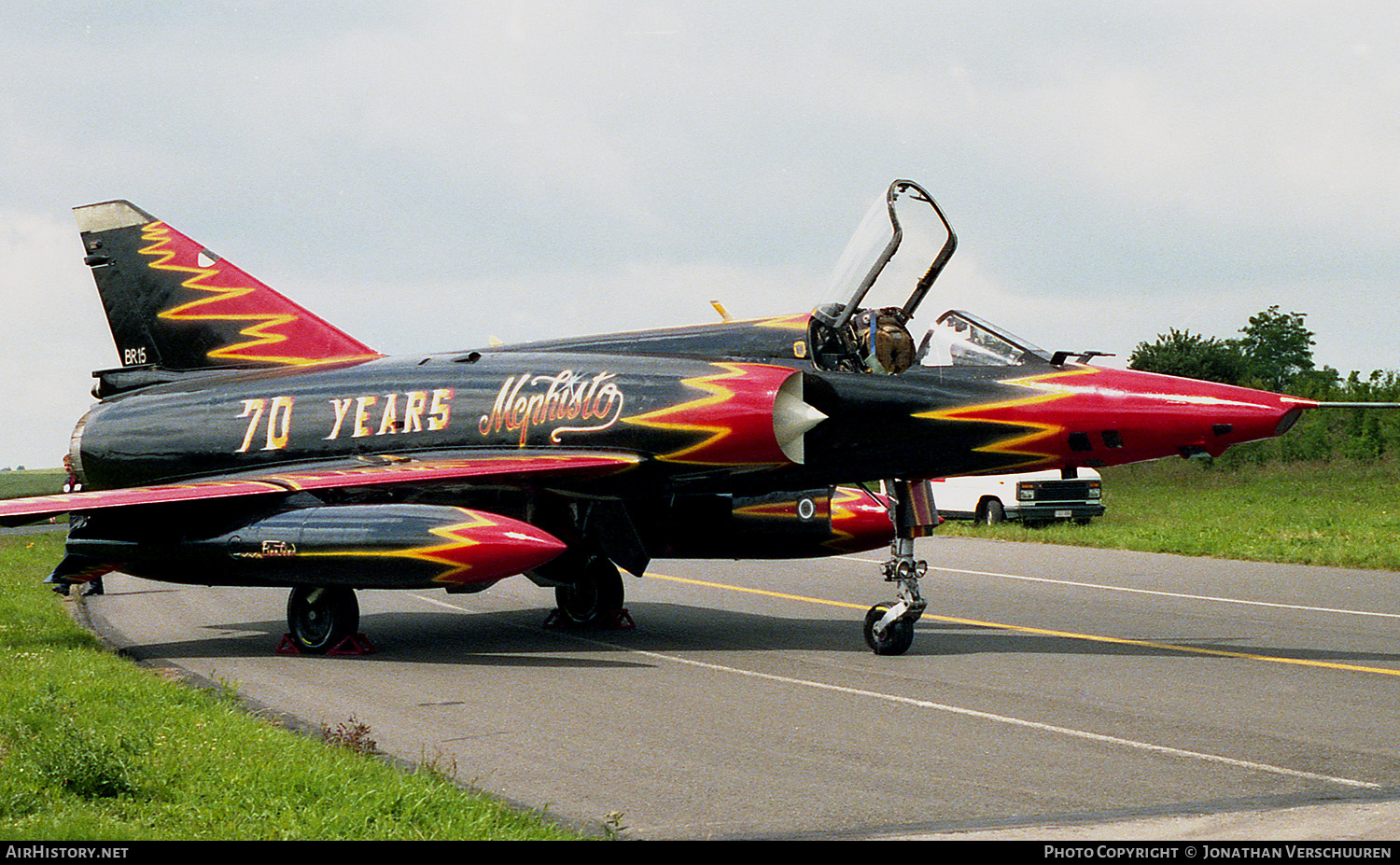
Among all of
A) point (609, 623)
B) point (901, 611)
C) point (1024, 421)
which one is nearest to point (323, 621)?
point (609, 623)

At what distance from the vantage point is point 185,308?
18.7 meters

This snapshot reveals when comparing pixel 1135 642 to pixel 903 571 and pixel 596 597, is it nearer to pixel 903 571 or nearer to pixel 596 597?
pixel 903 571

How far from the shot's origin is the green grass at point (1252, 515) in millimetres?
25141

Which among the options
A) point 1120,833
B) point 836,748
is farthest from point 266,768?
point 1120,833

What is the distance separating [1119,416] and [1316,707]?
11.0ft

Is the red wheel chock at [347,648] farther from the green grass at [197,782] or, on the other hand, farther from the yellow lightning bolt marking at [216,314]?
the yellow lightning bolt marking at [216,314]

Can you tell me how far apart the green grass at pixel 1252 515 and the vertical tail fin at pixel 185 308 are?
52.6 ft

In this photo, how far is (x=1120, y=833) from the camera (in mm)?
6633

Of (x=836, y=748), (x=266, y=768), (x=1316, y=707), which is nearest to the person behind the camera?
(x=266, y=768)

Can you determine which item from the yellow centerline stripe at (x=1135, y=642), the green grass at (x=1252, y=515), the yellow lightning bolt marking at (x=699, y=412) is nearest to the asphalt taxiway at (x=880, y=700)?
the yellow centerline stripe at (x=1135, y=642)

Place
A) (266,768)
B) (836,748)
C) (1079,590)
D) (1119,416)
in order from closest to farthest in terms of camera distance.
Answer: (266,768)
(836,748)
(1119,416)
(1079,590)

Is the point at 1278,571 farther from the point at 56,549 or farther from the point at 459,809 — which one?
the point at 56,549

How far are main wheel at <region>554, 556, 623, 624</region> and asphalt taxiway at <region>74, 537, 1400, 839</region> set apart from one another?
0.41 m

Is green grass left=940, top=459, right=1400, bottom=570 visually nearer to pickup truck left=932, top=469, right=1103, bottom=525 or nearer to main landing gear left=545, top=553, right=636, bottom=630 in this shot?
pickup truck left=932, top=469, right=1103, bottom=525
